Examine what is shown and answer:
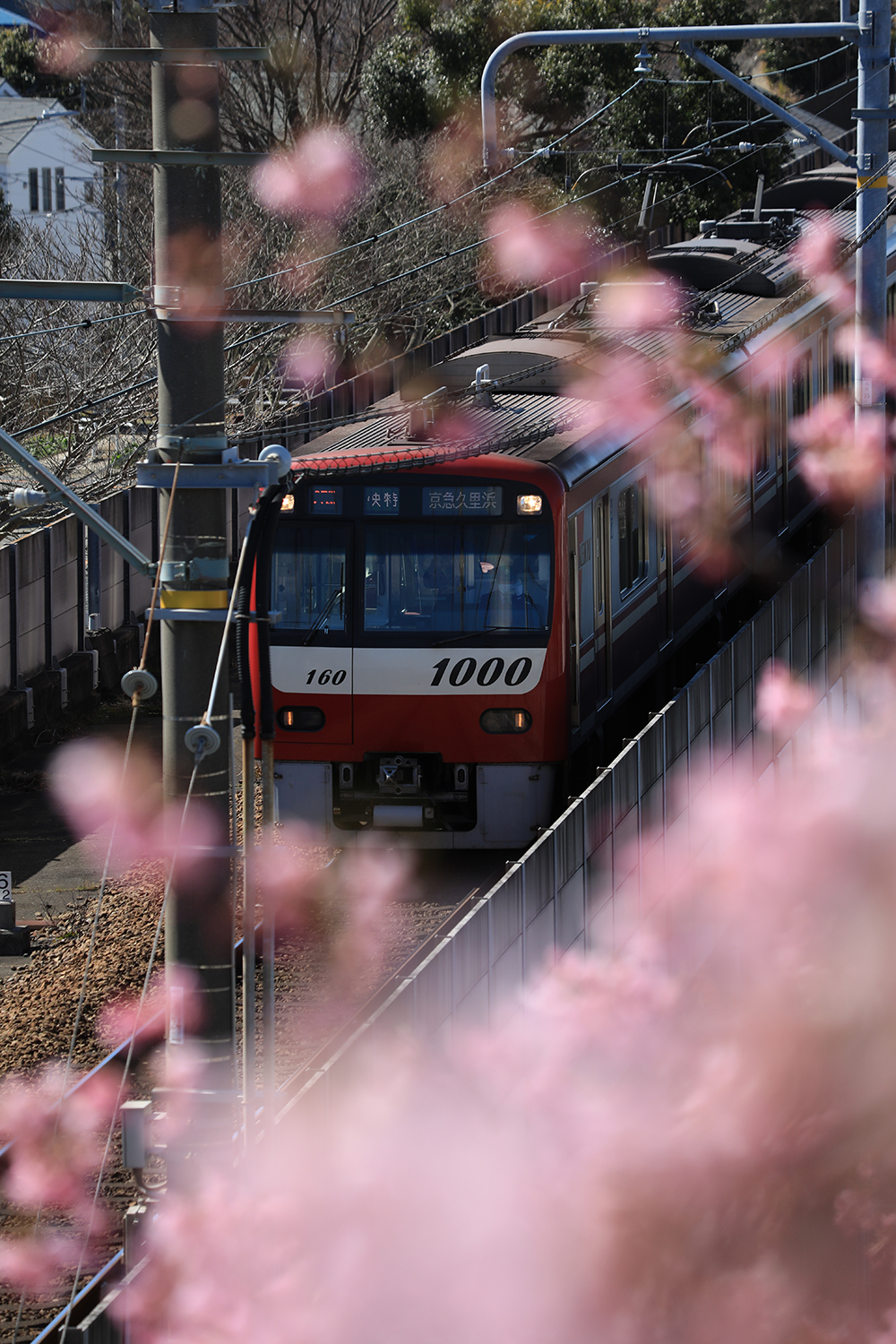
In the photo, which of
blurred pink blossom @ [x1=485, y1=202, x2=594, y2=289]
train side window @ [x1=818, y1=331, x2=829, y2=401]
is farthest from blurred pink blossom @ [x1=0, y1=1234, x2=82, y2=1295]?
blurred pink blossom @ [x1=485, y1=202, x2=594, y2=289]

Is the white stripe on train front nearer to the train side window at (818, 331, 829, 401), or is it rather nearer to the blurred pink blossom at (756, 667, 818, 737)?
the blurred pink blossom at (756, 667, 818, 737)

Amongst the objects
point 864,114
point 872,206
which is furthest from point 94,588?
point 864,114

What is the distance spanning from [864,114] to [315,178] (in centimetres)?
2261

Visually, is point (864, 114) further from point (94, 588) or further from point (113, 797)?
point (94, 588)

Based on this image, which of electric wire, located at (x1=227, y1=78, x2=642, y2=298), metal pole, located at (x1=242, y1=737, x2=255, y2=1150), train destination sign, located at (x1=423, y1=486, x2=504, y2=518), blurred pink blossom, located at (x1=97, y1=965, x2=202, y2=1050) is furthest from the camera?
electric wire, located at (x1=227, y1=78, x2=642, y2=298)

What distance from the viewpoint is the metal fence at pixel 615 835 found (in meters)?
7.46

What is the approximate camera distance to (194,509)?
5973 mm

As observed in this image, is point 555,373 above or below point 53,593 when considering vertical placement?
above

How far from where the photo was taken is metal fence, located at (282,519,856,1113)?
746cm

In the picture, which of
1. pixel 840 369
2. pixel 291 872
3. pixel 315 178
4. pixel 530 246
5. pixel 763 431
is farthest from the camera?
pixel 530 246

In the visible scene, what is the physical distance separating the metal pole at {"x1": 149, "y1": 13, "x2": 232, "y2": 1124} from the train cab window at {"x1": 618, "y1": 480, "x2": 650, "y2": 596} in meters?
7.72

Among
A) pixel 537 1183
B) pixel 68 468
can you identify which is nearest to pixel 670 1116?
pixel 537 1183

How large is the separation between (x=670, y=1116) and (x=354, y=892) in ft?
11.0

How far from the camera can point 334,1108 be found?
6.58 metres
